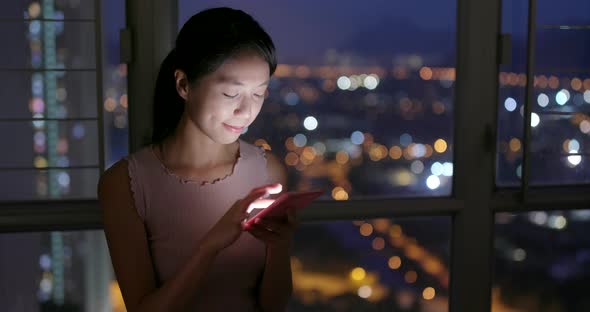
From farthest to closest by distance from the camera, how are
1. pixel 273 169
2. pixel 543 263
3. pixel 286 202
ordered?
1. pixel 543 263
2. pixel 273 169
3. pixel 286 202

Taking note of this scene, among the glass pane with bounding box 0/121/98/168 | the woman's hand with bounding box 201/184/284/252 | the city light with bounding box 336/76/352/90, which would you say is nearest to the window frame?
the glass pane with bounding box 0/121/98/168

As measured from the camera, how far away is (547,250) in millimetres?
2389

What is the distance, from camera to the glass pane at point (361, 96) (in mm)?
2033

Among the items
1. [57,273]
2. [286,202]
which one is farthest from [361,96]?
[57,273]

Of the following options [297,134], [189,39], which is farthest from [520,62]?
[189,39]

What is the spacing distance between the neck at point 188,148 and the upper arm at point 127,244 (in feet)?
0.47

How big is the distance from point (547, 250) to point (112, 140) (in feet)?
5.33

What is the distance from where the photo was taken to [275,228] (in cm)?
134

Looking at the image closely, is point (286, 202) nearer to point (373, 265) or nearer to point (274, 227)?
point (274, 227)

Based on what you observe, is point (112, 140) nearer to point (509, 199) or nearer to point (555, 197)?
point (509, 199)

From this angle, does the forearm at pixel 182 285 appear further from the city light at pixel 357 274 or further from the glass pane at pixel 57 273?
the city light at pixel 357 274

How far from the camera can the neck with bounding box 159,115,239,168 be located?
4.70 feet

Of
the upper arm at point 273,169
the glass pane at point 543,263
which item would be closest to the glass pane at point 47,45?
the upper arm at point 273,169

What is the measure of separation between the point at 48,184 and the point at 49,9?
1.70 feet
